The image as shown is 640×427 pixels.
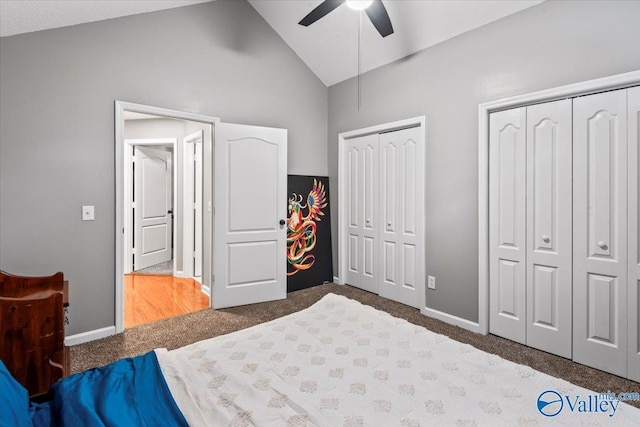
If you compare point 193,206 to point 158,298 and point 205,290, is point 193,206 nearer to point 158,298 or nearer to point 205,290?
point 205,290

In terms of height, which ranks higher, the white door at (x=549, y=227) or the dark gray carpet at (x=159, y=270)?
the white door at (x=549, y=227)

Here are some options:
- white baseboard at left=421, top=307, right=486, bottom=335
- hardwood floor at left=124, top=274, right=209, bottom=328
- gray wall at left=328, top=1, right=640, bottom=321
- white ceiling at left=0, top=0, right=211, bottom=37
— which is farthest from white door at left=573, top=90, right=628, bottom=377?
white ceiling at left=0, top=0, right=211, bottom=37

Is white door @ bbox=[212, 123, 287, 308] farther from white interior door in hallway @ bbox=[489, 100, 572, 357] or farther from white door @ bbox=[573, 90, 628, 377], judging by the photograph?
white door @ bbox=[573, 90, 628, 377]

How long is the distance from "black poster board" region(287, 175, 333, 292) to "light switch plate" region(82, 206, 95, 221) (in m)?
2.01

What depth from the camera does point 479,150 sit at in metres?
2.92

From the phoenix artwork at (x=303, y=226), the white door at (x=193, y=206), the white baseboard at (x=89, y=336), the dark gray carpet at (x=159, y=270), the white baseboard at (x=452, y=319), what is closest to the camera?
the white baseboard at (x=89, y=336)

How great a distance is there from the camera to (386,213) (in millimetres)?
3844

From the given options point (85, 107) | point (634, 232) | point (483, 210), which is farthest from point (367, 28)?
point (634, 232)

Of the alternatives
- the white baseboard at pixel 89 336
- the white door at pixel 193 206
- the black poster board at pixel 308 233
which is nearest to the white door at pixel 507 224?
the black poster board at pixel 308 233

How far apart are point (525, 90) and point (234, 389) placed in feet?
9.43

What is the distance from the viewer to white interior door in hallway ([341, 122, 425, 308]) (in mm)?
3523

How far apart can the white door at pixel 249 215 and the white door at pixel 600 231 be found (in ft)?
8.86

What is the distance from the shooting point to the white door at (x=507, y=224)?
2.71 meters

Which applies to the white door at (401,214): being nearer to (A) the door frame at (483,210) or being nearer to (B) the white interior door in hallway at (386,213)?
(B) the white interior door in hallway at (386,213)
